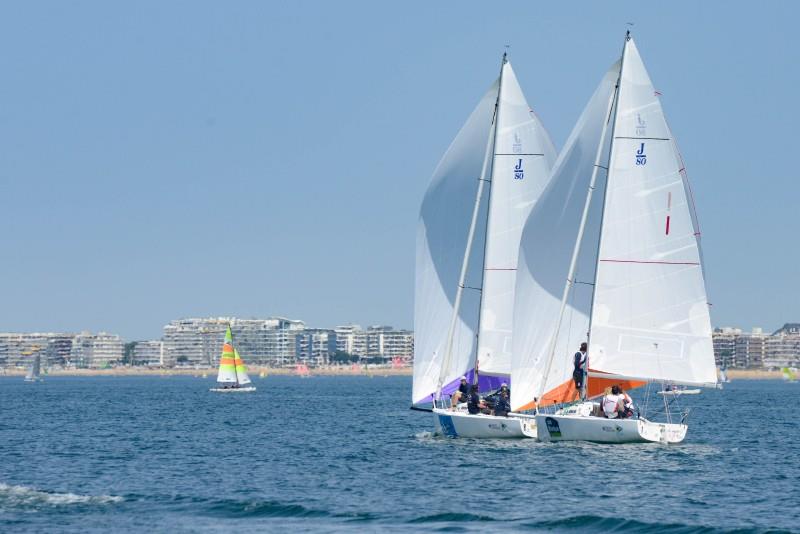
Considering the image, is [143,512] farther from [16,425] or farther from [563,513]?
[16,425]

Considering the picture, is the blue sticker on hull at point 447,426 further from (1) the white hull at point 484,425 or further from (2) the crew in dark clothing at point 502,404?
(2) the crew in dark clothing at point 502,404

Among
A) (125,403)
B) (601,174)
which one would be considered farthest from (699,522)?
(125,403)

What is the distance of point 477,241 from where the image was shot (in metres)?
49.8

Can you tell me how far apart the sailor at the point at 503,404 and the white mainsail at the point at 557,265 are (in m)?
1.54

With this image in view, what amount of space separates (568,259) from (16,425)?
33743 millimetres

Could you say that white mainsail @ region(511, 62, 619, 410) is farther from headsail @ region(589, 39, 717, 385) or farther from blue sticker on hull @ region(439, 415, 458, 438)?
blue sticker on hull @ region(439, 415, 458, 438)

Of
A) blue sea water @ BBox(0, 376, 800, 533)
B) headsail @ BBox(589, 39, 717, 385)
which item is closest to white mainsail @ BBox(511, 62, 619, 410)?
headsail @ BBox(589, 39, 717, 385)

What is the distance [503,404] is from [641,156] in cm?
942

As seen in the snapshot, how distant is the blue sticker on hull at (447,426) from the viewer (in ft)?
155

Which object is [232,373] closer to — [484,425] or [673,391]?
[484,425]

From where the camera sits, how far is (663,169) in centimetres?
4331

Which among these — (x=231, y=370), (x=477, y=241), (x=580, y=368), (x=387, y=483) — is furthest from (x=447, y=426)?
(x=231, y=370)

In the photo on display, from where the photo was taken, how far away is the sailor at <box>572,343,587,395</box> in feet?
147

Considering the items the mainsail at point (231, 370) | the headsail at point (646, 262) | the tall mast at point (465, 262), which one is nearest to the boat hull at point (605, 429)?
the headsail at point (646, 262)
